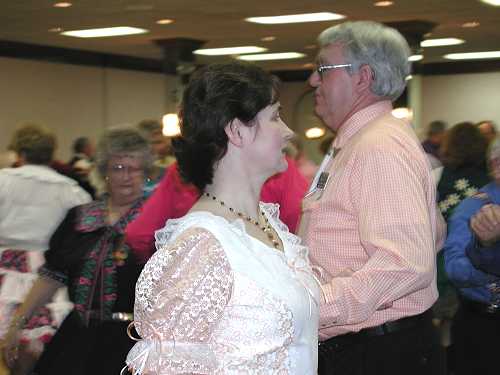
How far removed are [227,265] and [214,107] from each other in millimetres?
364

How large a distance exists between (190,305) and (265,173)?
0.43 metres

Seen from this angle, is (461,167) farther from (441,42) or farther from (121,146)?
(441,42)

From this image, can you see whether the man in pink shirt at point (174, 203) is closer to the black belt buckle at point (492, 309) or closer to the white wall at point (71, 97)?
the black belt buckle at point (492, 309)

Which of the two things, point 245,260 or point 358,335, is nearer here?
point 245,260

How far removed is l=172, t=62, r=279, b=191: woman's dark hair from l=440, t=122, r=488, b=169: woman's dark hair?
4.01 metres

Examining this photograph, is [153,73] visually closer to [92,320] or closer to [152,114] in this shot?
[152,114]

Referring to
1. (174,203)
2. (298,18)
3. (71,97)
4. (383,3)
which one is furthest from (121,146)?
(71,97)

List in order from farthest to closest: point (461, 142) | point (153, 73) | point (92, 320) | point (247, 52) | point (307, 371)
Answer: point (153, 73), point (247, 52), point (461, 142), point (92, 320), point (307, 371)

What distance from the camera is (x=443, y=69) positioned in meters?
17.1

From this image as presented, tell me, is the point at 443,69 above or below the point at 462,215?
below

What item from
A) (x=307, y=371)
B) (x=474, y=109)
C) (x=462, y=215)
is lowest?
(x=474, y=109)

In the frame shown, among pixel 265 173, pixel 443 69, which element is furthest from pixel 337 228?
pixel 443 69

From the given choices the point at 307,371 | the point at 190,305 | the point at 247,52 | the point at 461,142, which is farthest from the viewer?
the point at 247,52

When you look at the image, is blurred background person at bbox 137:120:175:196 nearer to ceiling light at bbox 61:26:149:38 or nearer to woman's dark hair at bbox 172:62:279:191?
woman's dark hair at bbox 172:62:279:191
